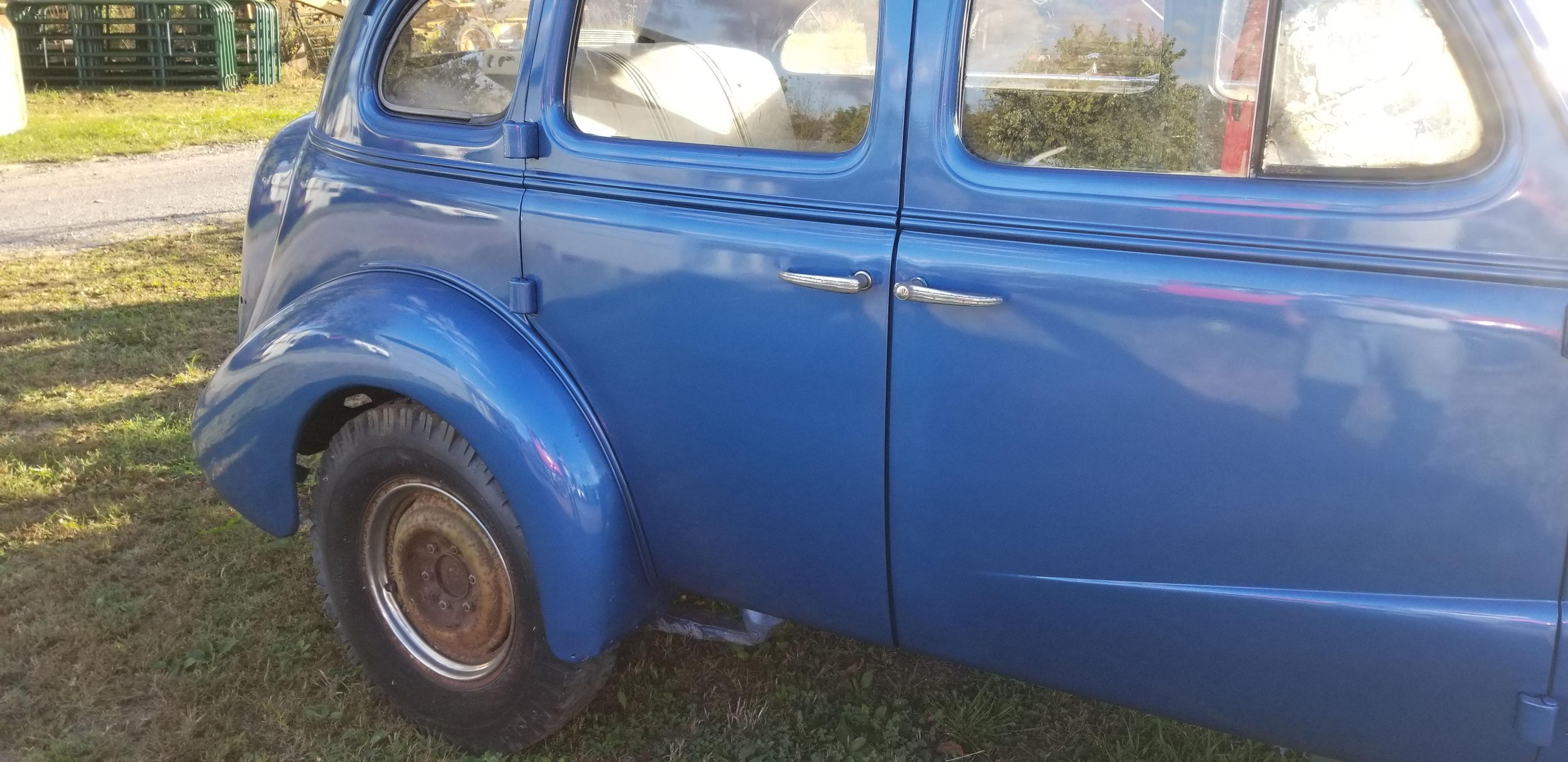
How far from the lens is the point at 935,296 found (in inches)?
75.5

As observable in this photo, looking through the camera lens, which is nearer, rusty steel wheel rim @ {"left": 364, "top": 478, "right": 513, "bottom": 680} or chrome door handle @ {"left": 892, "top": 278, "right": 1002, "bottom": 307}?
chrome door handle @ {"left": 892, "top": 278, "right": 1002, "bottom": 307}

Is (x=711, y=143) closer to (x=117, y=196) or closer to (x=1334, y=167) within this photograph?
(x=1334, y=167)

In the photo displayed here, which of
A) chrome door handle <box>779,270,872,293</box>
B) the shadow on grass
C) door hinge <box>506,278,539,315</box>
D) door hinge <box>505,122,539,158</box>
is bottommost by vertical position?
the shadow on grass

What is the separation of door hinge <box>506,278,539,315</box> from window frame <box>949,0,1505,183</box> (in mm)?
923

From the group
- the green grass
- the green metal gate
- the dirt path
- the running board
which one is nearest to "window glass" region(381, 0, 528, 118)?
the running board

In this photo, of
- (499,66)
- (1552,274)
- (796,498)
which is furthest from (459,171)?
(1552,274)

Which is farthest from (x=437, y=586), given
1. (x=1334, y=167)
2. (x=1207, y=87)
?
(x=1334, y=167)

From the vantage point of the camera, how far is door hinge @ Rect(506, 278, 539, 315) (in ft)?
7.82

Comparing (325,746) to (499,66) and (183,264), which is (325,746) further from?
(183,264)

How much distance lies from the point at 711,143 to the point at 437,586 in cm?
122

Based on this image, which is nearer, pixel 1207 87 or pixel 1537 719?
pixel 1537 719

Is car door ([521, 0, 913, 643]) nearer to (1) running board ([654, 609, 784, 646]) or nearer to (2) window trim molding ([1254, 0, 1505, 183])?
(1) running board ([654, 609, 784, 646])

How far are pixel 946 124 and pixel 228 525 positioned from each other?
9.74 ft

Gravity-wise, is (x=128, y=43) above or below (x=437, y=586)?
above
